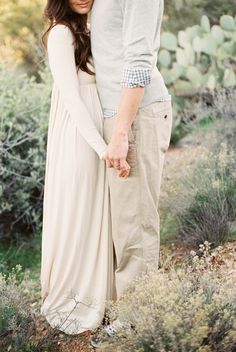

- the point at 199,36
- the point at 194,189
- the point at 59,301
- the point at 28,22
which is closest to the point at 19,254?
the point at 194,189

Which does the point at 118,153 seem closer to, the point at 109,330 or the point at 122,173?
the point at 122,173

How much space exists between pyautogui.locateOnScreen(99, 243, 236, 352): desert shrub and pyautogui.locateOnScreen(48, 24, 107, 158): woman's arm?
2.18 ft

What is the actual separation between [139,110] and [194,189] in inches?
63.7

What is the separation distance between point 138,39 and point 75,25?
0.45m

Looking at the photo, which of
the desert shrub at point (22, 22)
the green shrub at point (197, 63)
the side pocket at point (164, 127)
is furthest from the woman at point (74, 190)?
the desert shrub at point (22, 22)

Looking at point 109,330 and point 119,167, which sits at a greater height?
point 119,167

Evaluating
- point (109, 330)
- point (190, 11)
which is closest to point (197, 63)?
point (190, 11)

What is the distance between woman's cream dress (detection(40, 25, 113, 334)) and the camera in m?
3.21

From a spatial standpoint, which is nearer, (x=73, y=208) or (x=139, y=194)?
(x=139, y=194)

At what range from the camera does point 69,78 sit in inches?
126

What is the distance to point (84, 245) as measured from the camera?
3.43m

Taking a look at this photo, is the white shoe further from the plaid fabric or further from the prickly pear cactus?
the prickly pear cactus

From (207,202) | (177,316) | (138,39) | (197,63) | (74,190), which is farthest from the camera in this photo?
(197,63)

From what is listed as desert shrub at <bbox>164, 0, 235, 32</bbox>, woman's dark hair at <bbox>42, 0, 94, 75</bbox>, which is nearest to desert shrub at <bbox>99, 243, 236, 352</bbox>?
woman's dark hair at <bbox>42, 0, 94, 75</bbox>
